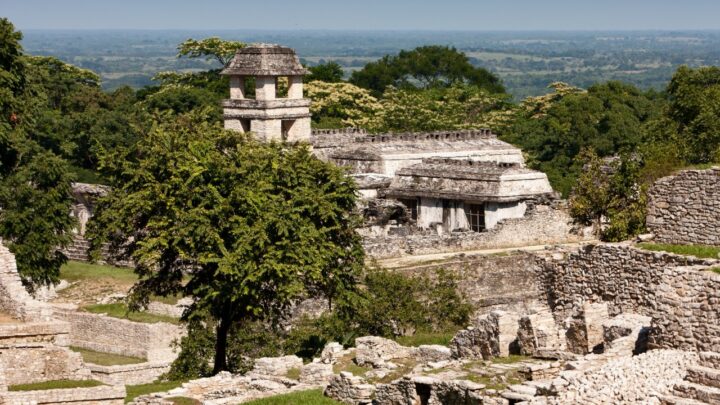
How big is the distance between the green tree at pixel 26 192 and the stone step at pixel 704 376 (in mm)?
24202

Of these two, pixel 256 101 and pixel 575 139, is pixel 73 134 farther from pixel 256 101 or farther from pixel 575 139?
pixel 575 139

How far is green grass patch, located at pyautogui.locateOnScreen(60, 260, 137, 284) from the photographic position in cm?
4497

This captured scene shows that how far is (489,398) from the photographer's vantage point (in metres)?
20.5

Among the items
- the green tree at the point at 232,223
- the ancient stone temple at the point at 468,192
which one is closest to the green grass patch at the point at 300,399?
the green tree at the point at 232,223

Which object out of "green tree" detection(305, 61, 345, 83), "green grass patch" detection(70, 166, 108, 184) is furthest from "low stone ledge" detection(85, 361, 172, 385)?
"green tree" detection(305, 61, 345, 83)

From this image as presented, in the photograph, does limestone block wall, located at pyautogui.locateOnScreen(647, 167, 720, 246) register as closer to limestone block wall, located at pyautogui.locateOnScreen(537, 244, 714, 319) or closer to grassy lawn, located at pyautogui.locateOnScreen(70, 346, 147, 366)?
limestone block wall, located at pyautogui.locateOnScreen(537, 244, 714, 319)

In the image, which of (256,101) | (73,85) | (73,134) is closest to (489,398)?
(256,101)

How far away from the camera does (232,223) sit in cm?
3147

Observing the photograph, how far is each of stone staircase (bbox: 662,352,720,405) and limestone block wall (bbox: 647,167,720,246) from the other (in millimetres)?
3499

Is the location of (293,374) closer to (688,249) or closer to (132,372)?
(688,249)

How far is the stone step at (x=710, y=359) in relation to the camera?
60.8ft

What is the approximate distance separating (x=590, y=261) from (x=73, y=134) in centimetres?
4886

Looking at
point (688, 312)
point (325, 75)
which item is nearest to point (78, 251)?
point (688, 312)

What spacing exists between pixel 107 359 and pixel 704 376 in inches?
879
